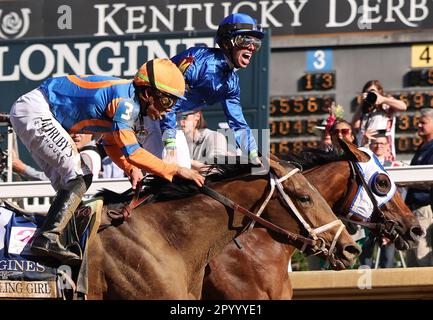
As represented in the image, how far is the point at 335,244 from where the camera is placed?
7.54 metres

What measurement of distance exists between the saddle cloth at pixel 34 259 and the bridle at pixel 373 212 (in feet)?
6.84

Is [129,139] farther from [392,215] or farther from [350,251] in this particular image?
[392,215]

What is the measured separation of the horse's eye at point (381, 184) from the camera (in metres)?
8.68

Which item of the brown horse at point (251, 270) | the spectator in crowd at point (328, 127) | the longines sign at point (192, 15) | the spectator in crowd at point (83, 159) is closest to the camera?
the brown horse at point (251, 270)

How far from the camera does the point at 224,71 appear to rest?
8.55 m

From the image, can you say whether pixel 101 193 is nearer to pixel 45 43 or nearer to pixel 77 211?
pixel 77 211

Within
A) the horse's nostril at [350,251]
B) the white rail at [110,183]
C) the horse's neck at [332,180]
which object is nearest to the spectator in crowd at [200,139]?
the white rail at [110,183]

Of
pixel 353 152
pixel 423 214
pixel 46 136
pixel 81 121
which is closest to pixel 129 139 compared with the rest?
pixel 81 121

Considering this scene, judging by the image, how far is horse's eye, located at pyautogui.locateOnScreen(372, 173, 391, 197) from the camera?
8.68 metres

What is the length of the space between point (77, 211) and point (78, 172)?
10.2 inches

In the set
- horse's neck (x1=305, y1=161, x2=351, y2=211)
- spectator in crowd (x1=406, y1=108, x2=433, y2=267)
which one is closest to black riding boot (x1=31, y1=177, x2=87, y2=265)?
horse's neck (x1=305, y1=161, x2=351, y2=211)

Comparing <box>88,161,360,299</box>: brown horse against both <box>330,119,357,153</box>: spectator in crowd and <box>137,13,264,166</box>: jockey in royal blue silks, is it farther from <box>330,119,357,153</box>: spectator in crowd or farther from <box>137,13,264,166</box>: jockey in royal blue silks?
<box>330,119,357,153</box>: spectator in crowd

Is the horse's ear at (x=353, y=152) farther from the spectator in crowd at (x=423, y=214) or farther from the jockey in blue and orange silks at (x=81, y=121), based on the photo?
the jockey in blue and orange silks at (x=81, y=121)

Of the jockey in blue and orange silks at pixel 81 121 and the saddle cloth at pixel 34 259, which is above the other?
the jockey in blue and orange silks at pixel 81 121
